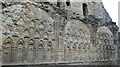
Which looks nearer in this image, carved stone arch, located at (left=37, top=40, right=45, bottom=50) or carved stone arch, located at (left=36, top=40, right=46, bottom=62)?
carved stone arch, located at (left=36, top=40, right=46, bottom=62)

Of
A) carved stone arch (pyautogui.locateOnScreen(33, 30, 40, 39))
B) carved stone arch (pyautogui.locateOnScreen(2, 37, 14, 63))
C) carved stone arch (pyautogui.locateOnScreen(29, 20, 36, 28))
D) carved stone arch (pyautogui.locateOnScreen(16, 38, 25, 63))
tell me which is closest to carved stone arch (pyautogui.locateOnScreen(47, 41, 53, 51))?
carved stone arch (pyautogui.locateOnScreen(33, 30, 40, 39))

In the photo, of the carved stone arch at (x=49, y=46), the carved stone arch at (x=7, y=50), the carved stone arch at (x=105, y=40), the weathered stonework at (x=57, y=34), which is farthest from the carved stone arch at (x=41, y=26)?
the carved stone arch at (x=105, y=40)

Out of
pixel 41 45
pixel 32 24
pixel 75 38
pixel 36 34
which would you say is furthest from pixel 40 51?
pixel 75 38

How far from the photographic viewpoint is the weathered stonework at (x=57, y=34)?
29.1ft

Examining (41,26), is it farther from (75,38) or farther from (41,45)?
(75,38)

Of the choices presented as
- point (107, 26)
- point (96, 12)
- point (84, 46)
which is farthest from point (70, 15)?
point (107, 26)

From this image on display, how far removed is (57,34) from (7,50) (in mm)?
2786

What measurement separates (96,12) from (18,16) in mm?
6680

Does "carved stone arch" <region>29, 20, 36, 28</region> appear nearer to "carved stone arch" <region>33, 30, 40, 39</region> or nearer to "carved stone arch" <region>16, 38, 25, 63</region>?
"carved stone arch" <region>33, 30, 40, 39</region>

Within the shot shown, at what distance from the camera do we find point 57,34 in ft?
34.8

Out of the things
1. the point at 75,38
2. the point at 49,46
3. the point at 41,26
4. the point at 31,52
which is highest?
the point at 41,26

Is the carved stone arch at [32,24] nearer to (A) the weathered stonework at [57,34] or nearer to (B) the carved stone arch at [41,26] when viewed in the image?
(A) the weathered stonework at [57,34]

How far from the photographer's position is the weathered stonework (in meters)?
8.86

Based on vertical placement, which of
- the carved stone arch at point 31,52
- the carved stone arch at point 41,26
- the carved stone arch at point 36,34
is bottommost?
the carved stone arch at point 31,52
